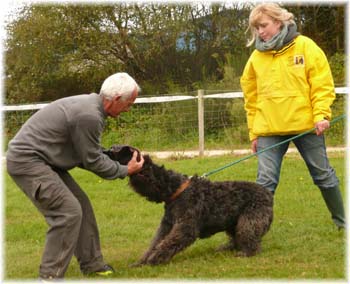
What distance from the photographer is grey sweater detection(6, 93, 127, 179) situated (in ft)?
15.3

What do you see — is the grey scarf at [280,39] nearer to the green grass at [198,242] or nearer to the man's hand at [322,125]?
the man's hand at [322,125]

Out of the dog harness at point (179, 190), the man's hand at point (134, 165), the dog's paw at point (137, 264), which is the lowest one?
the dog's paw at point (137, 264)

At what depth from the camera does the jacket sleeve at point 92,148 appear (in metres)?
4.65

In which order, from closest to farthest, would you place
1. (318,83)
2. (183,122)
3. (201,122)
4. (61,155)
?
(61,155) < (318,83) < (201,122) < (183,122)

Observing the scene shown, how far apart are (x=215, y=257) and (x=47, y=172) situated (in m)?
1.91

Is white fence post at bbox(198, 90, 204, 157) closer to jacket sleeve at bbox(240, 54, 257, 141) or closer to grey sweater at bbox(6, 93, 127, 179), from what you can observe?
jacket sleeve at bbox(240, 54, 257, 141)

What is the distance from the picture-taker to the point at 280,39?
19.1ft

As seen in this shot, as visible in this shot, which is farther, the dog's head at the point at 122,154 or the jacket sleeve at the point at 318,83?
Result: the jacket sleeve at the point at 318,83

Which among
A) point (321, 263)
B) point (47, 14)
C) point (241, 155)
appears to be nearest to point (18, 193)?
point (241, 155)

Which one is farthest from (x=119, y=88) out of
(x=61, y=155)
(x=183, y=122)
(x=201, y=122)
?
(x=183, y=122)

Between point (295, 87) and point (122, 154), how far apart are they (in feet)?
6.18

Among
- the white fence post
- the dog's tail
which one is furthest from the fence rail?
the dog's tail

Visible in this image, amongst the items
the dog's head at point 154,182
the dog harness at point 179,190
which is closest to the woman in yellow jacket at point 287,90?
the dog harness at point 179,190

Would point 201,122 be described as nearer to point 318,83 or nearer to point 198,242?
point 198,242
